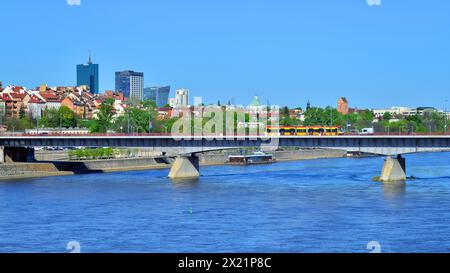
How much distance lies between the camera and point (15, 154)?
1850 inches

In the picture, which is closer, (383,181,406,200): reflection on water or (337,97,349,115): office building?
(383,181,406,200): reflection on water

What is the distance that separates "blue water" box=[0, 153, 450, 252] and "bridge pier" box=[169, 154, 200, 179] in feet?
11.8

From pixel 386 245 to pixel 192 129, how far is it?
51.3m

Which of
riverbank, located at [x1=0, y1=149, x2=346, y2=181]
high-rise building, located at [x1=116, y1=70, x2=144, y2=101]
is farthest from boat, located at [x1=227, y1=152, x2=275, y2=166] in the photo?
high-rise building, located at [x1=116, y1=70, x2=144, y2=101]

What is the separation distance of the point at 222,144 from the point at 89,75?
125 metres

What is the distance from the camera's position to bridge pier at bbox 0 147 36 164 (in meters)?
46.0

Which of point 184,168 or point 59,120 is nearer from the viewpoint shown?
point 184,168

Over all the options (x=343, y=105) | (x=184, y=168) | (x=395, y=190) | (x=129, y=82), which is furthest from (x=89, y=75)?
(x=395, y=190)

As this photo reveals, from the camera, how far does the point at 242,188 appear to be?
34.0m

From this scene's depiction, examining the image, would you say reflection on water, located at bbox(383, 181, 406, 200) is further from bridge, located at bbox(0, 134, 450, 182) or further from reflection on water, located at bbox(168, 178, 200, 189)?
reflection on water, located at bbox(168, 178, 200, 189)

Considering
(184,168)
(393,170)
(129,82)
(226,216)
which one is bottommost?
(226,216)

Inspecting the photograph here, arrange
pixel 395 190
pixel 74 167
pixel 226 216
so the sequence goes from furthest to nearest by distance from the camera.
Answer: pixel 74 167, pixel 395 190, pixel 226 216

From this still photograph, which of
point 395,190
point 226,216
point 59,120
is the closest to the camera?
point 226,216

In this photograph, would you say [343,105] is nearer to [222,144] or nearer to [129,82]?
[129,82]
